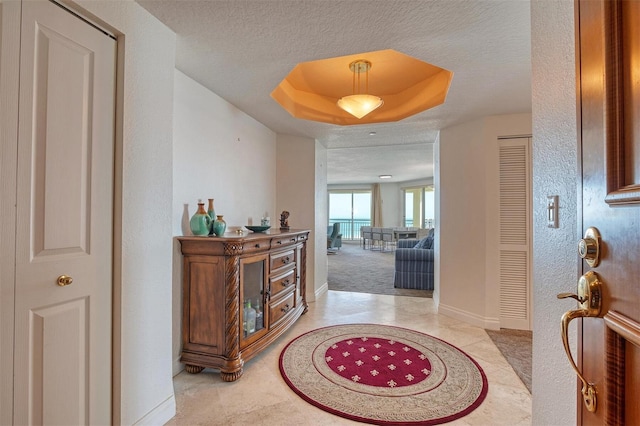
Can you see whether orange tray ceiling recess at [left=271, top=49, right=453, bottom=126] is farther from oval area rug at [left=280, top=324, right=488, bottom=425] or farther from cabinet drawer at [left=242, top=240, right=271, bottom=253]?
oval area rug at [left=280, top=324, right=488, bottom=425]

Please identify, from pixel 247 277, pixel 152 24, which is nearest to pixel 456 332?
pixel 247 277

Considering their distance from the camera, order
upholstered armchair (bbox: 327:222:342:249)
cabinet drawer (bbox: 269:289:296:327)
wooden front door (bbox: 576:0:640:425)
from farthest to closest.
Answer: upholstered armchair (bbox: 327:222:342:249) → cabinet drawer (bbox: 269:289:296:327) → wooden front door (bbox: 576:0:640:425)

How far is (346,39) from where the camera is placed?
1.79 metres

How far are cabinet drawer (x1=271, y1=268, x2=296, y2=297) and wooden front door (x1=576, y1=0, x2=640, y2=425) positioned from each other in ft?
7.25

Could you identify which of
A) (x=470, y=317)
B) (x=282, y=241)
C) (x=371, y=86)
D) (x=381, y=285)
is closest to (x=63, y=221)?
(x=282, y=241)

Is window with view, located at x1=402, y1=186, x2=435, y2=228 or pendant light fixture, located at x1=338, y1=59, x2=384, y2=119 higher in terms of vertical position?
pendant light fixture, located at x1=338, y1=59, x2=384, y2=119

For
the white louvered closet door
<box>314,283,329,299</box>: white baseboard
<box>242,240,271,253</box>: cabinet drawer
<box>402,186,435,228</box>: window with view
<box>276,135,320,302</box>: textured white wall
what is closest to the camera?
<box>242,240,271,253</box>: cabinet drawer

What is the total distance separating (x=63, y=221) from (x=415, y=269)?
4.42 m

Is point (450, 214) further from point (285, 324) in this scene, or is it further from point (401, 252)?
point (285, 324)

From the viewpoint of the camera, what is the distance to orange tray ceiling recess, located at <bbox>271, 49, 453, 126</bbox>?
2609 millimetres

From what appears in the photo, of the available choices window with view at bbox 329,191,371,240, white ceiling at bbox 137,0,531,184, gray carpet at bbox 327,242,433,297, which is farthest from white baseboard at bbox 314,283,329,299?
window with view at bbox 329,191,371,240

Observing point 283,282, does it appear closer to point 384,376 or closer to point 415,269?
point 384,376

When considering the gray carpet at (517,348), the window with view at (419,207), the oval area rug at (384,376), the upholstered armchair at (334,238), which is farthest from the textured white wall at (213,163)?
the window with view at (419,207)

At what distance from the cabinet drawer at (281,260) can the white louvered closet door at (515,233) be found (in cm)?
221
